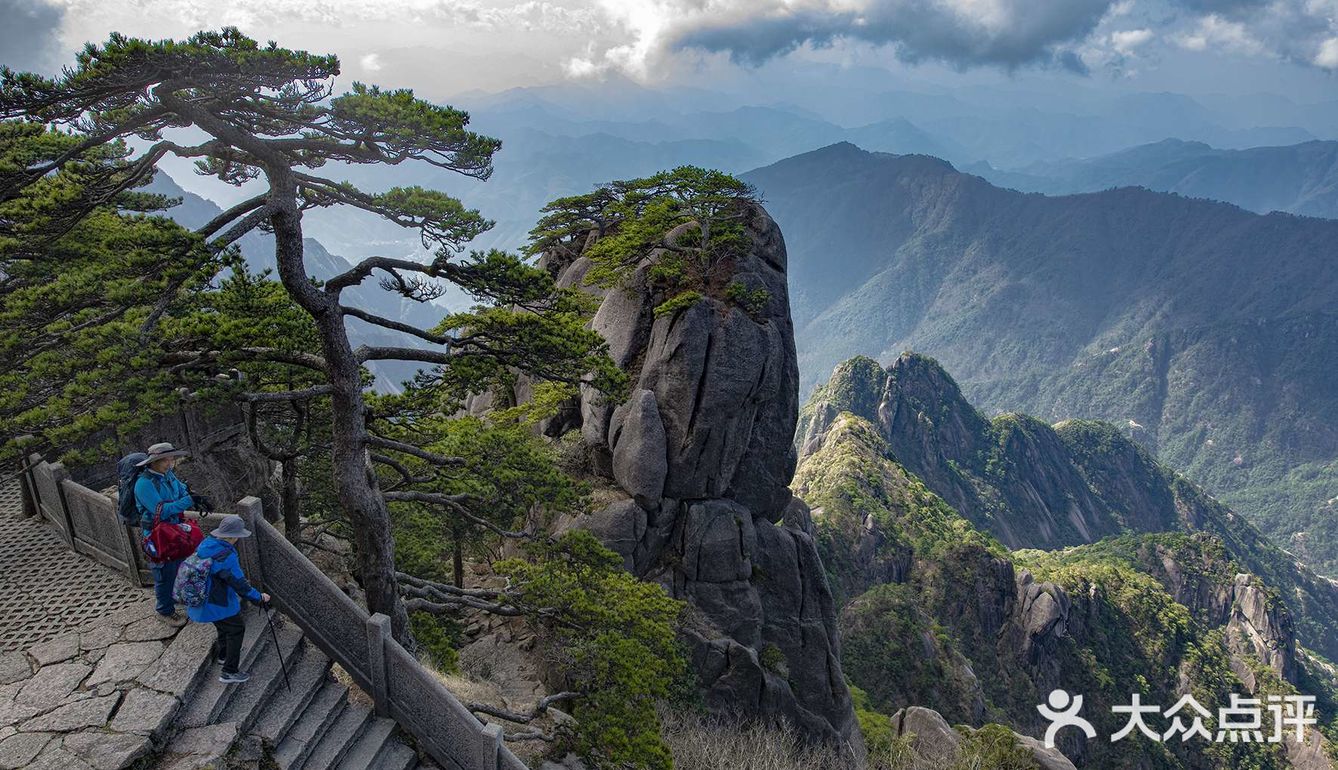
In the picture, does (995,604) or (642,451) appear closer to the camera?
(642,451)

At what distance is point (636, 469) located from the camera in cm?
2217

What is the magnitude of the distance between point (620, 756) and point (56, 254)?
12956 millimetres

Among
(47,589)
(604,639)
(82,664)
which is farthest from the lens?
(604,639)

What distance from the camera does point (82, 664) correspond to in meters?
8.02

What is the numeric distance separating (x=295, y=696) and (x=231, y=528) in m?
2.23

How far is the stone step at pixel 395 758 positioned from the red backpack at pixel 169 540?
3420mm

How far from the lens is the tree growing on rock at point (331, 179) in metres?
7.59

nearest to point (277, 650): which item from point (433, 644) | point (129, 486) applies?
point (129, 486)

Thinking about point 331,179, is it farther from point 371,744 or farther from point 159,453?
point 371,744

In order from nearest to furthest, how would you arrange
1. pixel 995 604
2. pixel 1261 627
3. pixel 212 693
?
pixel 212 693 < pixel 995 604 < pixel 1261 627

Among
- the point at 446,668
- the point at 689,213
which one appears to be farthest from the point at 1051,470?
the point at 446,668

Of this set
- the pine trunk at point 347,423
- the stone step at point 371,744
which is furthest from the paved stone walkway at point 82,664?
the pine trunk at point 347,423

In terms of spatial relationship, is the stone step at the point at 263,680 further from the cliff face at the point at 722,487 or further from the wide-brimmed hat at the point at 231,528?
the cliff face at the point at 722,487

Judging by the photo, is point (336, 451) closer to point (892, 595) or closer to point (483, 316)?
point (483, 316)
